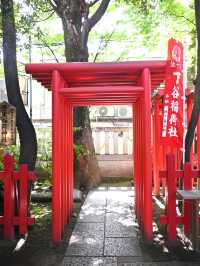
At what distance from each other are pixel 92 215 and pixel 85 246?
206 cm

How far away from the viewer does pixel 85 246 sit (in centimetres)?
552

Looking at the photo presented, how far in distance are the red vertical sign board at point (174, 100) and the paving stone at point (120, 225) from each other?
6.09ft

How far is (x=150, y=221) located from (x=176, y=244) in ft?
1.74

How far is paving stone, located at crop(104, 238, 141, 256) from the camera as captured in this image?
518 centimetres

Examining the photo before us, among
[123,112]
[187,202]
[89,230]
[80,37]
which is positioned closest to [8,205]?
[89,230]

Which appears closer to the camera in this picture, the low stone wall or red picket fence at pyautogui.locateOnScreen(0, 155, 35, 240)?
red picket fence at pyautogui.locateOnScreen(0, 155, 35, 240)

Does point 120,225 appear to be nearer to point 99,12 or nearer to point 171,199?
point 171,199

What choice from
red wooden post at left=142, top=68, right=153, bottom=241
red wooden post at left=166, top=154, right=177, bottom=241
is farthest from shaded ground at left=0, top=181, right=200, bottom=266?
red wooden post at left=142, top=68, right=153, bottom=241

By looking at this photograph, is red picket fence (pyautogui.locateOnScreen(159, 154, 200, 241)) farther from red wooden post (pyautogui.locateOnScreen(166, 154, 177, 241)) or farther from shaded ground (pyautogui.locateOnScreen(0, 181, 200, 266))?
shaded ground (pyautogui.locateOnScreen(0, 181, 200, 266))

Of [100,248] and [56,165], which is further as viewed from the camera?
[56,165]

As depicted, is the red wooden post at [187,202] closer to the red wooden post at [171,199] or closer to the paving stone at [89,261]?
the red wooden post at [171,199]

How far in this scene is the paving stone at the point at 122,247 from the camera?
17.0ft

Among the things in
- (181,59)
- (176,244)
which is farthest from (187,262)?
(181,59)

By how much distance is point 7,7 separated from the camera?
235 inches
